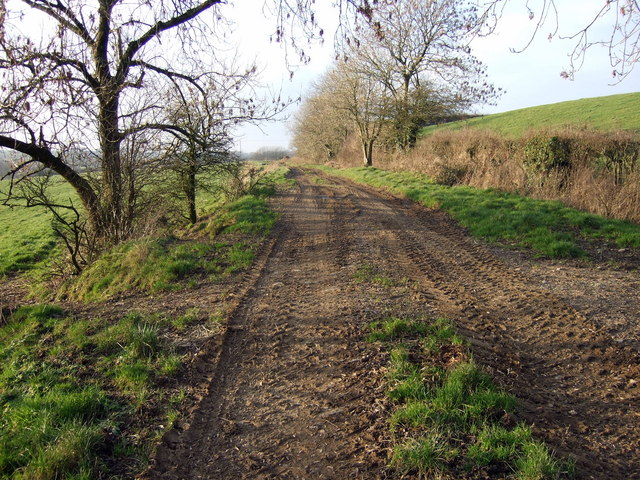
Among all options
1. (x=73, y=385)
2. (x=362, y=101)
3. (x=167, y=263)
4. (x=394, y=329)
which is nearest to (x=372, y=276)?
(x=394, y=329)

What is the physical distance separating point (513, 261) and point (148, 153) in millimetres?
9005

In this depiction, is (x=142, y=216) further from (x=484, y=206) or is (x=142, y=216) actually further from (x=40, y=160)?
(x=484, y=206)

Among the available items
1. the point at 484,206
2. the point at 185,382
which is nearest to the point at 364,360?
the point at 185,382

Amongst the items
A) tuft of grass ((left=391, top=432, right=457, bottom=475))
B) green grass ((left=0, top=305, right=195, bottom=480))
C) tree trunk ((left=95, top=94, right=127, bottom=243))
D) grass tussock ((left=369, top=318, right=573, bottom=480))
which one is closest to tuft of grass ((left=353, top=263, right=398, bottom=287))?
grass tussock ((left=369, top=318, right=573, bottom=480))

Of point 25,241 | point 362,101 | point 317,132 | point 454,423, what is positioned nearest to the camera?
point 454,423

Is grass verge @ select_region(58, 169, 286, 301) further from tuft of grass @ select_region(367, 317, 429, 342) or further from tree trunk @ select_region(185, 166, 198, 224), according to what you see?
tuft of grass @ select_region(367, 317, 429, 342)

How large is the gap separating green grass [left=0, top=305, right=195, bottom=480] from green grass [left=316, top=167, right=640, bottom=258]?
6972mm

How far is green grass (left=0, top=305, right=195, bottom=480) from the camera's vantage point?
2.71 metres

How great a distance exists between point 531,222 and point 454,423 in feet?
25.1

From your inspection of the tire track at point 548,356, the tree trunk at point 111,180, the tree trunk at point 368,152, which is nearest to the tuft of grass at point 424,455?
the tire track at point 548,356

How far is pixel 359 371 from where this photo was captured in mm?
3719

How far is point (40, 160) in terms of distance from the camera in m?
9.05

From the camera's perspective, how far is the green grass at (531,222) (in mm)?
7970

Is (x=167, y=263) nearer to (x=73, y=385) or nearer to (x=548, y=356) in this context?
(x=73, y=385)
